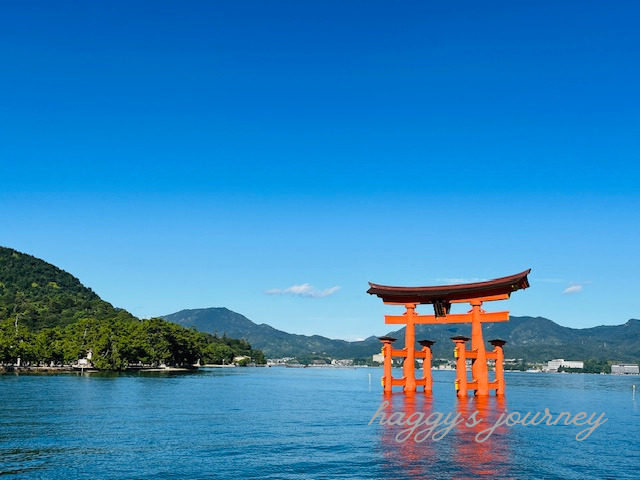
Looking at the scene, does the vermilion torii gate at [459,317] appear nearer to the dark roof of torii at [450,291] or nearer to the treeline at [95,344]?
the dark roof of torii at [450,291]

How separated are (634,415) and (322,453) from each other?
33.3 meters

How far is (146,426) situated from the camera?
1178 inches

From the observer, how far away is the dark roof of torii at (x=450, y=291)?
45747 mm

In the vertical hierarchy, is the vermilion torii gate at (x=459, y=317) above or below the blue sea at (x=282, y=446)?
above

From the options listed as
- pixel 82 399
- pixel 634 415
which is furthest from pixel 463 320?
pixel 82 399

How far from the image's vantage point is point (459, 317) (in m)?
50.3

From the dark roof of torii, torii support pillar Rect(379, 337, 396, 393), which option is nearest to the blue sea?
the dark roof of torii

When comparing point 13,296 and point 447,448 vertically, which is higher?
point 13,296

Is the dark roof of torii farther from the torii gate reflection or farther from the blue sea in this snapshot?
the torii gate reflection

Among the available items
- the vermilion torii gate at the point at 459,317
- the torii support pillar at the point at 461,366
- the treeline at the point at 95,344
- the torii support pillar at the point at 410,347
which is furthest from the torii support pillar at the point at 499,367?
the treeline at the point at 95,344

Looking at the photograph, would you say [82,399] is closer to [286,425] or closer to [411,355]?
[286,425]

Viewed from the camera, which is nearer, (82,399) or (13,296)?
(82,399)

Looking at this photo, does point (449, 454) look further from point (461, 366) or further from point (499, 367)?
point (499, 367)

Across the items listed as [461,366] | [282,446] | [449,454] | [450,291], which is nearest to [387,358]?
[461,366]
